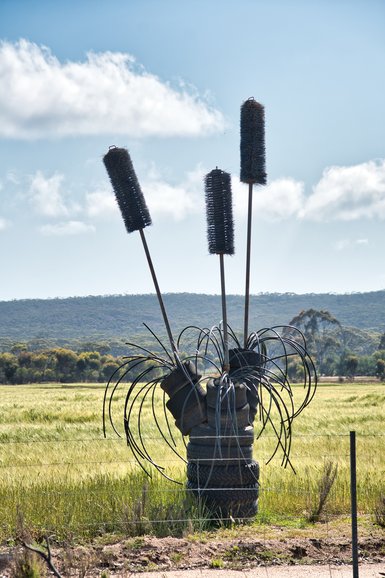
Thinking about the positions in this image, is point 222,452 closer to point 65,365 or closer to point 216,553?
point 216,553

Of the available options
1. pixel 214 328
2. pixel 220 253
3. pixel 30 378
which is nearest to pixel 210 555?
pixel 214 328

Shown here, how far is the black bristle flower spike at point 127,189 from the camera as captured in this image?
9328 mm

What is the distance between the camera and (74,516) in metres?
8.39

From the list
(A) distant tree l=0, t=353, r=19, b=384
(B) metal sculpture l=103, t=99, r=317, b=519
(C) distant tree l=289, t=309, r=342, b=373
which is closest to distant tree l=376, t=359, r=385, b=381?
(C) distant tree l=289, t=309, r=342, b=373

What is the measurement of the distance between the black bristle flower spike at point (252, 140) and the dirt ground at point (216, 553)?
12.3 feet

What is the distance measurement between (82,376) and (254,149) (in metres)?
77.1

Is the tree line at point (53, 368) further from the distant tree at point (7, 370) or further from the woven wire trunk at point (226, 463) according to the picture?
the woven wire trunk at point (226, 463)

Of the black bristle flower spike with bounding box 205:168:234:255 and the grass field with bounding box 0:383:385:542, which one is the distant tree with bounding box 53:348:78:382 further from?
the black bristle flower spike with bounding box 205:168:234:255

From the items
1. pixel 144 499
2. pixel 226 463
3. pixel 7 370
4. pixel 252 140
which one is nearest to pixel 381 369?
pixel 7 370

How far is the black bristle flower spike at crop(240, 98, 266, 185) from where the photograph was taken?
944cm

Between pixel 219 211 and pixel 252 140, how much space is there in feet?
3.00

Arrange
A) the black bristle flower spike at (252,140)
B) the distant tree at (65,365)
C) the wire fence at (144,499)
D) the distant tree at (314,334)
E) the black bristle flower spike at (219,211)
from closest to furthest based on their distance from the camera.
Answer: the wire fence at (144,499), the black bristle flower spike at (219,211), the black bristle flower spike at (252,140), the distant tree at (65,365), the distant tree at (314,334)

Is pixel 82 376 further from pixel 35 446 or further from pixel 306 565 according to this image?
pixel 306 565

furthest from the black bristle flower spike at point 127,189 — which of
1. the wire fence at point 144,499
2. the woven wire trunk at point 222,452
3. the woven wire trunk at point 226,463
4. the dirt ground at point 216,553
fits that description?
the dirt ground at point 216,553
